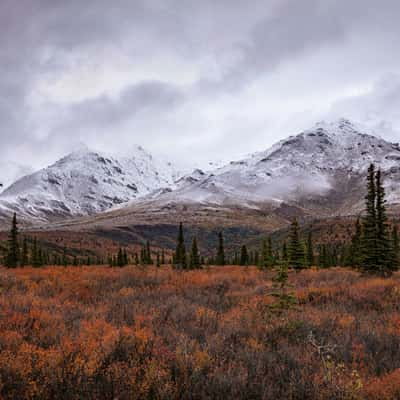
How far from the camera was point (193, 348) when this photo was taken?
6.49 meters

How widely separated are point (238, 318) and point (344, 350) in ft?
8.66

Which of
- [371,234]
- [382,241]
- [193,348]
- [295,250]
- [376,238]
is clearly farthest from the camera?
[295,250]

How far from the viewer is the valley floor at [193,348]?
5.12 meters

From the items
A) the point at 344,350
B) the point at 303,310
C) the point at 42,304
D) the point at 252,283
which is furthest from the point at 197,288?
the point at 344,350

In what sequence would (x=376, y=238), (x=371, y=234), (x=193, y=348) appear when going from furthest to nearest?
(x=371, y=234) < (x=376, y=238) < (x=193, y=348)

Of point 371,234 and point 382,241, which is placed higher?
point 371,234

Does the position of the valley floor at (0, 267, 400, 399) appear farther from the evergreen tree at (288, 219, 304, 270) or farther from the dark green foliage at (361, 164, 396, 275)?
the evergreen tree at (288, 219, 304, 270)

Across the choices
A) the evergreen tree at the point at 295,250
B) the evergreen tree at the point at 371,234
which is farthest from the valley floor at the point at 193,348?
the evergreen tree at the point at 295,250

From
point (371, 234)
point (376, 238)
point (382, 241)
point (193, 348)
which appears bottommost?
point (193, 348)

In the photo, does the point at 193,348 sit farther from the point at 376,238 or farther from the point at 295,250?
the point at 295,250

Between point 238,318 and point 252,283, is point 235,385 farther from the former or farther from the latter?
point 252,283

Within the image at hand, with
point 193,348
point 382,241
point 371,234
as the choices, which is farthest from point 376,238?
point 193,348

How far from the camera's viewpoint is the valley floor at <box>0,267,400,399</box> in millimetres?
5125

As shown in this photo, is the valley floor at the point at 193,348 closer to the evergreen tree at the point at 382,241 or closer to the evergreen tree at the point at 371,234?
the evergreen tree at the point at 371,234
